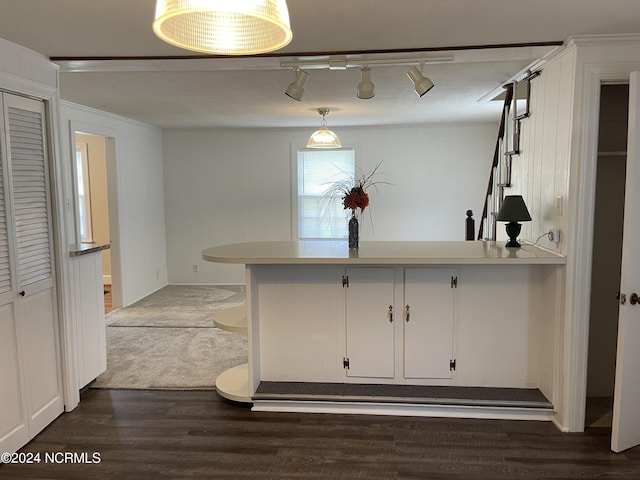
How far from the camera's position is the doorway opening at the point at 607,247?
10.2 feet

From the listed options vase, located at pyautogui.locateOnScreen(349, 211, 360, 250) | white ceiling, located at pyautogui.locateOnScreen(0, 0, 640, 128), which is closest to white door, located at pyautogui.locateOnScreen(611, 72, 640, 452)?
white ceiling, located at pyautogui.locateOnScreen(0, 0, 640, 128)

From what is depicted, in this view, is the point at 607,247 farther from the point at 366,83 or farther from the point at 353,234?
the point at 366,83

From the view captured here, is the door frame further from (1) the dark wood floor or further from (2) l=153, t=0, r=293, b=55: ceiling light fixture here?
(2) l=153, t=0, r=293, b=55: ceiling light fixture

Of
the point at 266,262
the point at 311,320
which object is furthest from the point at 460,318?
the point at 266,262

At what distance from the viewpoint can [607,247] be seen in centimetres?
320

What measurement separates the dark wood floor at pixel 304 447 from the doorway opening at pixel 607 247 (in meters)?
0.53

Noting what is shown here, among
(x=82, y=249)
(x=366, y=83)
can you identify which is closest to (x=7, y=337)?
(x=82, y=249)

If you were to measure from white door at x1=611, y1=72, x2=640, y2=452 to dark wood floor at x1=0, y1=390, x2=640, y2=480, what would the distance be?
16 cm

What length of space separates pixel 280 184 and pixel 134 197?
6.48 ft

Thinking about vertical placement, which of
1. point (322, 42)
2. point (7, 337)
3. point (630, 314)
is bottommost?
point (7, 337)

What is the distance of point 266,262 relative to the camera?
2893 mm

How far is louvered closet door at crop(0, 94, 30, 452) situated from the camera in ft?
8.34

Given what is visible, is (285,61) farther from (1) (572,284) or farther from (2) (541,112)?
(1) (572,284)

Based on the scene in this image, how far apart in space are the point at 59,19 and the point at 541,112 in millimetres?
2790
